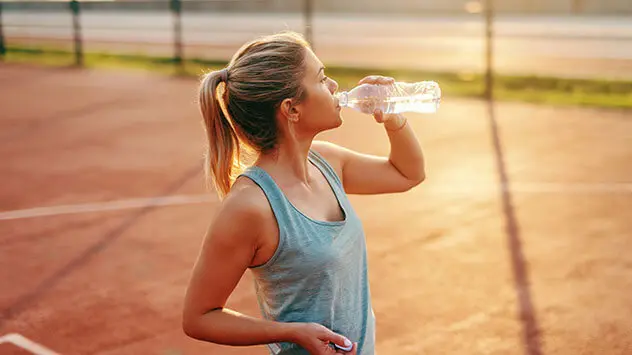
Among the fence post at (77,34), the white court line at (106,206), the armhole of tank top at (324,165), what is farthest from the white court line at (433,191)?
the fence post at (77,34)

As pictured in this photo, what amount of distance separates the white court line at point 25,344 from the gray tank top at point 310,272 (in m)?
2.76

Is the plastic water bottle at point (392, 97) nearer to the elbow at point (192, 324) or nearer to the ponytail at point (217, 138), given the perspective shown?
the ponytail at point (217, 138)

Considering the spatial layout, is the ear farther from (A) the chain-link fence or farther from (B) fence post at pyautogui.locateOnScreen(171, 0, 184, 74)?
(B) fence post at pyautogui.locateOnScreen(171, 0, 184, 74)

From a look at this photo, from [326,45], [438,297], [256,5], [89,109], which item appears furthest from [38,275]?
[256,5]

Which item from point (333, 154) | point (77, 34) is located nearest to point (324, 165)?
point (333, 154)

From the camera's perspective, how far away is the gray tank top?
8.67 feet

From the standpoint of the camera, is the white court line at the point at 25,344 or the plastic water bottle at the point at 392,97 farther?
the white court line at the point at 25,344

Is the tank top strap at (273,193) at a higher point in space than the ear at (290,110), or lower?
lower

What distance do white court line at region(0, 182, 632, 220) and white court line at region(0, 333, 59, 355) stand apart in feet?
8.94

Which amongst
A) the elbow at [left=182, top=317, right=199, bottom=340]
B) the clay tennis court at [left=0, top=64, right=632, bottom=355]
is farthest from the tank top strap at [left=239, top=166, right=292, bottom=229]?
the clay tennis court at [left=0, top=64, right=632, bottom=355]

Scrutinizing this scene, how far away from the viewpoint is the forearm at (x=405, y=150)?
3.24 meters

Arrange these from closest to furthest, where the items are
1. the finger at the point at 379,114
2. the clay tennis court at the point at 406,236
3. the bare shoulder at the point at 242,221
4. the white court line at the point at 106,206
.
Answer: the bare shoulder at the point at 242,221, the finger at the point at 379,114, the clay tennis court at the point at 406,236, the white court line at the point at 106,206

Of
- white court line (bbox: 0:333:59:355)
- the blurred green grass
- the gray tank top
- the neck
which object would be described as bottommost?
the blurred green grass

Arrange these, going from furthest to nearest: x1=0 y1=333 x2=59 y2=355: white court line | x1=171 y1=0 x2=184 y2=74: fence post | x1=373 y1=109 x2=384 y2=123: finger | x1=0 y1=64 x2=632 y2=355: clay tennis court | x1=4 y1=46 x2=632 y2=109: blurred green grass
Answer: x1=171 y1=0 x2=184 y2=74: fence post < x1=4 y1=46 x2=632 y2=109: blurred green grass < x1=0 y1=64 x2=632 y2=355: clay tennis court < x1=0 y1=333 x2=59 y2=355: white court line < x1=373 y1=109 x2=384 y2=123: finger
